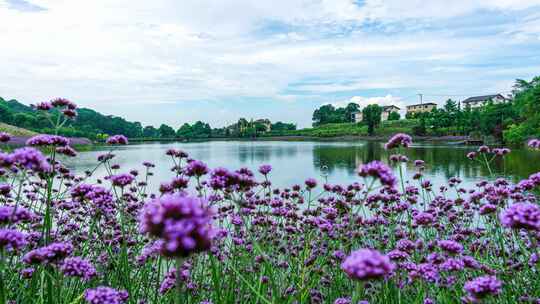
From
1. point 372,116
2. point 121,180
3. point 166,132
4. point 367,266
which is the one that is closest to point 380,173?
point 367,266

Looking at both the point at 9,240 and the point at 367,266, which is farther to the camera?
the point at 9,240

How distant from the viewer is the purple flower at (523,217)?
2.06 meters

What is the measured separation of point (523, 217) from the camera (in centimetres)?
209

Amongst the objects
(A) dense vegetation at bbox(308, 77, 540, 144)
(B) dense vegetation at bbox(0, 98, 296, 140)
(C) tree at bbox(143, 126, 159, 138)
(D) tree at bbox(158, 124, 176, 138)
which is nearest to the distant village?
(B) dense vegetation at bbox(0, 98, 296, 140)

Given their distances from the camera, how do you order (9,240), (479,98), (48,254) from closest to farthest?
(9,240)
(48,254)
(479,98)

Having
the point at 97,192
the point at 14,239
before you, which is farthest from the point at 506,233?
the point at 14,239

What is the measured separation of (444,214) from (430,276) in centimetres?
399

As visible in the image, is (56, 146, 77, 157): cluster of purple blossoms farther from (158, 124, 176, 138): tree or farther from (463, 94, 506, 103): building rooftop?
(463, 94, 506, 103): building rooftop

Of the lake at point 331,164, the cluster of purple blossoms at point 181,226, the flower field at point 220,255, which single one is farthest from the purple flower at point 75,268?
the lake at point 331,164

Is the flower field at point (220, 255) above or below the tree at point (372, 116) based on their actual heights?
below

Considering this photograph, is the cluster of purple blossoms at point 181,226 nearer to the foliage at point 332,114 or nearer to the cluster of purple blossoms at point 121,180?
the cluster of purple blossoms at point 121,180

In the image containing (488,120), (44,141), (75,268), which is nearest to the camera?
(75,268)

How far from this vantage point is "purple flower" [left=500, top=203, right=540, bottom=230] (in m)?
2.06

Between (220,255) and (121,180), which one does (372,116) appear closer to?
(220,255)
